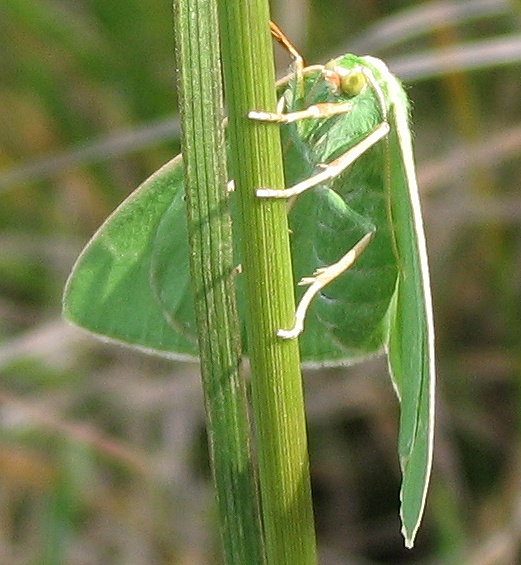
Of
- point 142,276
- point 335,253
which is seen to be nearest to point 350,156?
point 335,253

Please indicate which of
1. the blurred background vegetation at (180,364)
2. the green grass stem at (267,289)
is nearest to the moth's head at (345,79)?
the green grass stem at (267,289)

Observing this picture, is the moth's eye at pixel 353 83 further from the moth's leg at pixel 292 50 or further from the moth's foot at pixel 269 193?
the moth's foot at pixel 269 193

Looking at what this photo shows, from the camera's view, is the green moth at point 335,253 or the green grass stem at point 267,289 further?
the green moth at point 335,253

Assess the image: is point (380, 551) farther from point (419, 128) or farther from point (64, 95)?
point (64, 95)

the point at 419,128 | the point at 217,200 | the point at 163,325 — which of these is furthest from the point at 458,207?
the point at 217,200

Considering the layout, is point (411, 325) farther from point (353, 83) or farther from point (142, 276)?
point (142, 276)

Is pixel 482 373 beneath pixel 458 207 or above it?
beneath

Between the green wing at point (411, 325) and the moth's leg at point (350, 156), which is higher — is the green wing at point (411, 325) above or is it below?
below
